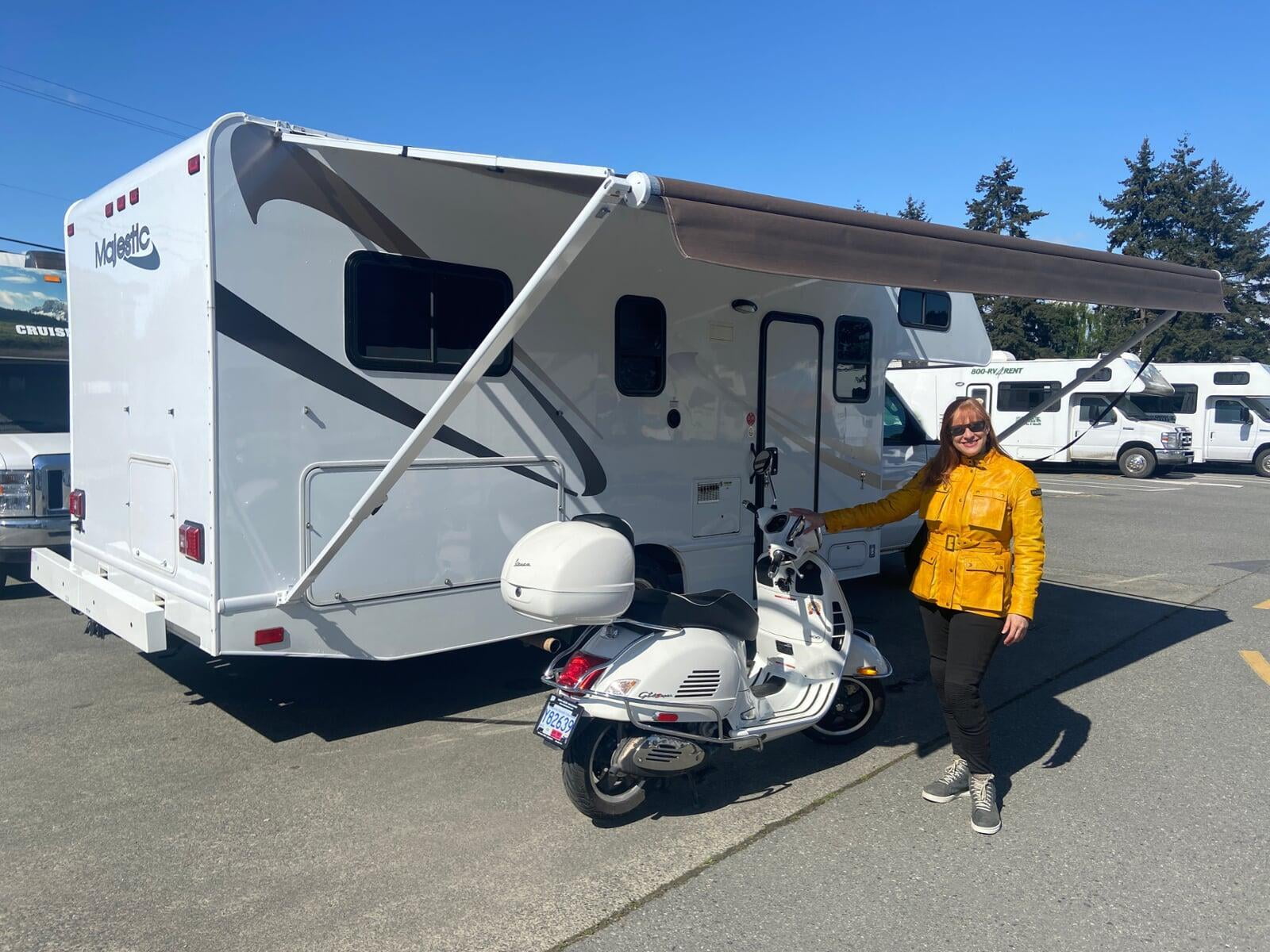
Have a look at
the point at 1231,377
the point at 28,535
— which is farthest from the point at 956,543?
the point at 1231,377

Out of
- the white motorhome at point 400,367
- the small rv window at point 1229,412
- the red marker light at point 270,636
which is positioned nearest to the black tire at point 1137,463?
the small rv window at point 1229,412

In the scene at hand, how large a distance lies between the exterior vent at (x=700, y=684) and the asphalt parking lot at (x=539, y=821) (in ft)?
1.79

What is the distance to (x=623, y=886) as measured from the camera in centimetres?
343

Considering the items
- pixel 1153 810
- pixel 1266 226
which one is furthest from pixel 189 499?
pixel 1266 226

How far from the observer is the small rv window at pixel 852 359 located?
6.86 m

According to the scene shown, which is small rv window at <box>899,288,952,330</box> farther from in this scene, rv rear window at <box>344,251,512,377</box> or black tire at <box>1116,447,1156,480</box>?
black tire at <box>1116,447,1156,480</box>

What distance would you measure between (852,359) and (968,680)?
135 inches

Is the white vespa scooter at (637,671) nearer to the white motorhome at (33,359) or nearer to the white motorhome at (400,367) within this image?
the white motorhome at (400,367)

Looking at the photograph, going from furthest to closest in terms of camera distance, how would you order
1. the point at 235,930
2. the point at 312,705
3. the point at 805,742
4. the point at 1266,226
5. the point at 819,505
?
1. the point at 1266,226
2. the point at 819,505
3. the point at 312,705
4. the point at 805,742
5. the point at 235,930

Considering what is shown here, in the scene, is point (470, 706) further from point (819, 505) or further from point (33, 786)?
point (819, 505)

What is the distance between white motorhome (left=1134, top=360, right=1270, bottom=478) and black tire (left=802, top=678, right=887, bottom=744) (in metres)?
20.8

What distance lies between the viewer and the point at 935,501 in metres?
4.20

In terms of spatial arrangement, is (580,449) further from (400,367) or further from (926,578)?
(926,578)

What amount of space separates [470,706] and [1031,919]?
10.2 feet
